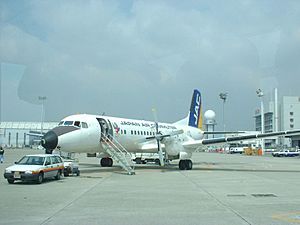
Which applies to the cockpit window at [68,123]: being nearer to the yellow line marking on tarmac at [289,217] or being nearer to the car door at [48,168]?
the car door at [48,168]

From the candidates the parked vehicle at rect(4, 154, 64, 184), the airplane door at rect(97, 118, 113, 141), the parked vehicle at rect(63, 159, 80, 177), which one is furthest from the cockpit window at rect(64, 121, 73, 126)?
the parked vehicle at rect(4, 154, 64, 184)

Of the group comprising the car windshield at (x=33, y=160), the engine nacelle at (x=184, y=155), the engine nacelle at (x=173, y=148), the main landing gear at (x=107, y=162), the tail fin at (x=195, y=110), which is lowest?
the main landing gear at (x=107, y=162)

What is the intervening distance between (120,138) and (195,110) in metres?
13.3

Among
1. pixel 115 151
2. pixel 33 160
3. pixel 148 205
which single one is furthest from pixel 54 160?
pixel 148 205

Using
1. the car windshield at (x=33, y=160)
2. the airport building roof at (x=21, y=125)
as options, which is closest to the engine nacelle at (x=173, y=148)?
the car windshield at (x=33, y=160)

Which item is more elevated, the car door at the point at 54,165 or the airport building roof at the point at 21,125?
the airport building roof at the point at 21,125

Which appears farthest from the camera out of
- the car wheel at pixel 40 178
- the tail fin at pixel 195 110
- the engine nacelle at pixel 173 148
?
the tail fin at pixel 195 110

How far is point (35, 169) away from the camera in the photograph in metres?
16.0

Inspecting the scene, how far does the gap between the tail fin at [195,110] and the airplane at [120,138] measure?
3.45 m

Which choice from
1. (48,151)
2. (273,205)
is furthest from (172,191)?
(48,151)

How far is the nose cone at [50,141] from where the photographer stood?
66.4 ft

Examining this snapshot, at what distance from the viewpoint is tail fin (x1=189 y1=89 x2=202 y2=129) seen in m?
36.9

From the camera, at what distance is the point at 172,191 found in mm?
14219

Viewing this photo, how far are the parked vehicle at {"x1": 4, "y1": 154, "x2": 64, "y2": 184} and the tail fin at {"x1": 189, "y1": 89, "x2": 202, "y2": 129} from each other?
20.1 metres
